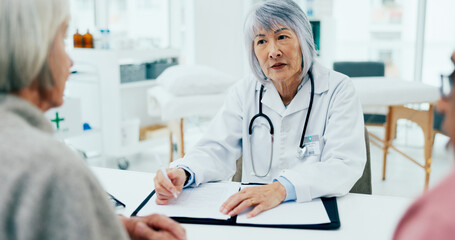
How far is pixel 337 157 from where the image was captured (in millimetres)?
1356

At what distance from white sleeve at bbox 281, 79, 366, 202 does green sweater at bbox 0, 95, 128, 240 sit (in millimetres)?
752

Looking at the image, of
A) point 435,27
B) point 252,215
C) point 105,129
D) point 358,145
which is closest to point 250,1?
point 435,27

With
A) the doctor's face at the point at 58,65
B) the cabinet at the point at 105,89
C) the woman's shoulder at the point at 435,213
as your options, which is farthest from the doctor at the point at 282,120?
the cabinet at the point at 105,89

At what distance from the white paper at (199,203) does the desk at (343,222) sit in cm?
5

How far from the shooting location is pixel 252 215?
1104 millimetres

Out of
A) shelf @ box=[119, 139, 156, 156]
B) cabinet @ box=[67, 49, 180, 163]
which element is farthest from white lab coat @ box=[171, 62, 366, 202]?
shelf @ box=[119, 139, 156, 156]

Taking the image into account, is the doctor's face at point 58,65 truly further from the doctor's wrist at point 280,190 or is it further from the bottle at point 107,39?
the bottle at point 107,39

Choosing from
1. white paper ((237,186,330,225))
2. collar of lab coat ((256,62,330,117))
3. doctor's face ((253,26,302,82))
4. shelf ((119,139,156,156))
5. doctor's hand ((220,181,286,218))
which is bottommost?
shelf ((119,139,156,156))

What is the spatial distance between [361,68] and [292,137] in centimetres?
267

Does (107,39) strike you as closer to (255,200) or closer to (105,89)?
(105,89)

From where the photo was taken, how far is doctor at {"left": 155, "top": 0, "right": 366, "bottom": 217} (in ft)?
4.48

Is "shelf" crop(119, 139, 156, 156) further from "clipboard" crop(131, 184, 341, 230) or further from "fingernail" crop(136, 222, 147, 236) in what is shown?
"fingernail" crop(136, 222, 147, 236)

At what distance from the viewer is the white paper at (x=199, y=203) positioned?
44.2 inches

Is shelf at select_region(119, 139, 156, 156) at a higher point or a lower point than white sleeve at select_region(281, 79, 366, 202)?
lower
